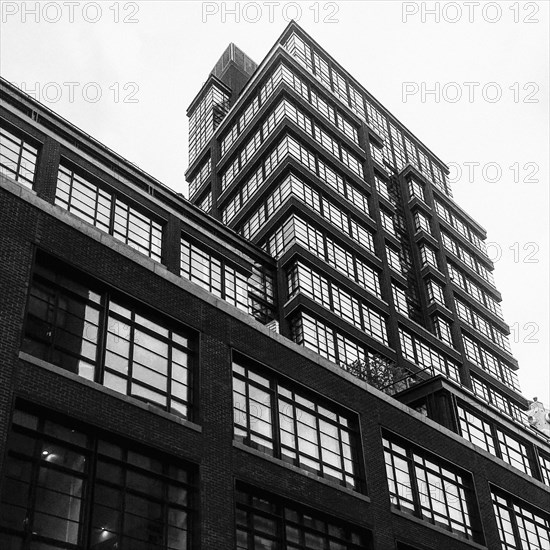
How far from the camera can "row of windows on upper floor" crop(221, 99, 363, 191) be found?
70562 mm

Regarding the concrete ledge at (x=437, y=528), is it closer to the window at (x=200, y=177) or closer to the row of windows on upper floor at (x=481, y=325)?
the row of windows on upper floor at (x=481, y=325)

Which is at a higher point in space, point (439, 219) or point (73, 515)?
point (439, 219)

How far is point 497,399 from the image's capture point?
259 ft

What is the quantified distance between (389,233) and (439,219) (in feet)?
51.4

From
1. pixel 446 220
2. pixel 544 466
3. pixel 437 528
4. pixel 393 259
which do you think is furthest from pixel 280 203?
pixel 437 528

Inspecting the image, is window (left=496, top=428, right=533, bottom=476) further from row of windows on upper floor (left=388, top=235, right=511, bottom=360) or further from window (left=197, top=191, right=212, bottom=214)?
window (left=197, top=191, right=212, bottom=214)

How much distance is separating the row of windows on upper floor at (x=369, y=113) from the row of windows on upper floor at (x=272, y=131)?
696 cm

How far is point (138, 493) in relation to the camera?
799 inches

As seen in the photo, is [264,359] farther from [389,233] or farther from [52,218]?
[389,233]

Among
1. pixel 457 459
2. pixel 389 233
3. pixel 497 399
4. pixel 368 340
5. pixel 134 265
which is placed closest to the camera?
pixel 134 265

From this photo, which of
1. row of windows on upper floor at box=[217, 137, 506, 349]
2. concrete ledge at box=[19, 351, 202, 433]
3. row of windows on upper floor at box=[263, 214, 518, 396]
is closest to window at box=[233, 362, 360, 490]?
concrete ledge at box=[19, 351, 202, 433]

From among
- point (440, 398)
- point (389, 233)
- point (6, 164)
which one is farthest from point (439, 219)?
point (6, 164)

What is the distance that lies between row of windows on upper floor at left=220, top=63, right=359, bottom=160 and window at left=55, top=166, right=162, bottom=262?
34890mm

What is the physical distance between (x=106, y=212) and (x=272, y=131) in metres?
33.5
